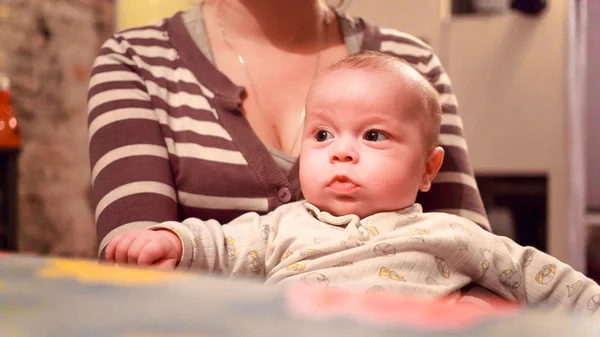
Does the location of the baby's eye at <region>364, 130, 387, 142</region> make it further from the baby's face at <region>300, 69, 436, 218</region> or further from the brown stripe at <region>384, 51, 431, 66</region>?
the brown stripe at <region>384, 51, 431, 66</region>

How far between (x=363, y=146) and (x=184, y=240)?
0.24 metres

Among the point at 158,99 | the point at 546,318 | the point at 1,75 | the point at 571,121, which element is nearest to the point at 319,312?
the point at 546,318

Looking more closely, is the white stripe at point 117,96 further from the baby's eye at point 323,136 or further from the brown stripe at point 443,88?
the brown stripe at point 443,88

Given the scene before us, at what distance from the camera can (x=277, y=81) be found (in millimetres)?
1100

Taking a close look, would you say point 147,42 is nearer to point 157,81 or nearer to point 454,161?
point 157,81

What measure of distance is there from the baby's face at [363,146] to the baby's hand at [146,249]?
0.19 meters

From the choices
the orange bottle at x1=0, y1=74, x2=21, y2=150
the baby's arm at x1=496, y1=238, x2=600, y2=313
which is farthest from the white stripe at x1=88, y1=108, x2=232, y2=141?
the orange bottle at x1=0, y1=74, x2=21, y2=150

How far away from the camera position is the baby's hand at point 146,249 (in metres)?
0.70

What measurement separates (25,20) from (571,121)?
2323 millimetres

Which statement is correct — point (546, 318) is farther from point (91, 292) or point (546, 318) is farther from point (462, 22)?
point (462, 22)

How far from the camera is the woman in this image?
927 millimetres

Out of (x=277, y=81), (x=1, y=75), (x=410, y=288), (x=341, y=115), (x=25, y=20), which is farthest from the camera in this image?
(x=25, y=20)

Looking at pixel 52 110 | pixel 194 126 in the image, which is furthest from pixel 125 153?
pixel 52 110

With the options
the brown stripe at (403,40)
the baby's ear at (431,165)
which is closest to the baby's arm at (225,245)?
the baby's ear at (431,165)
